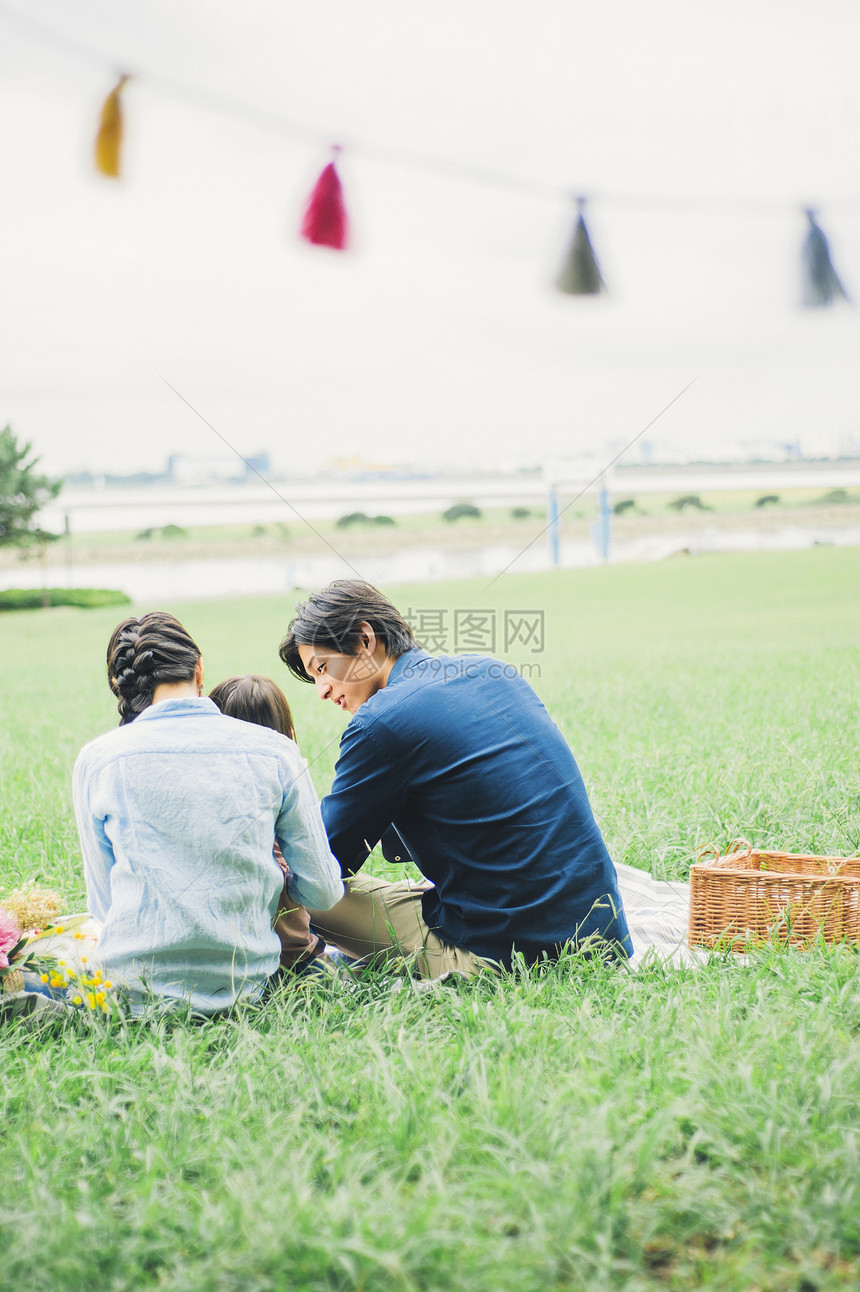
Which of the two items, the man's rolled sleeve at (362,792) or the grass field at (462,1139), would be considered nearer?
the grass field at (462,1139)

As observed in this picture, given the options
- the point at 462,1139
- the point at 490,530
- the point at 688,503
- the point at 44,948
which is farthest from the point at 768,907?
the point at 688,503

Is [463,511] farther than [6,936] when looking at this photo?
Yes

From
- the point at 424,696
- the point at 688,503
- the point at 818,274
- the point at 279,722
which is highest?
the point at 688,503

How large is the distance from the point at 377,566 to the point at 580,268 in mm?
3301

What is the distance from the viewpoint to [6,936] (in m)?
1.89

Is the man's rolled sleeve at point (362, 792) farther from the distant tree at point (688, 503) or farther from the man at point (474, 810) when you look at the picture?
the distant tree at point (688, 503)

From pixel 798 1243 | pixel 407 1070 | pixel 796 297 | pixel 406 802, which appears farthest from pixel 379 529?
pixel 798 1243

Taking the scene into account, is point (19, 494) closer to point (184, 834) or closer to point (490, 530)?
point (490, 530)

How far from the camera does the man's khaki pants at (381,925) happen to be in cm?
216

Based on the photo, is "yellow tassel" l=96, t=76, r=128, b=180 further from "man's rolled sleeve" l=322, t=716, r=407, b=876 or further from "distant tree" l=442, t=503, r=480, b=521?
"distant tree" l=442, t=503, r=480, b=521

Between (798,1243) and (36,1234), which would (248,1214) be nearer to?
(36,1234)

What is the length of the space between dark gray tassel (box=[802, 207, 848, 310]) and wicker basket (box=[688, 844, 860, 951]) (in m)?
1.57

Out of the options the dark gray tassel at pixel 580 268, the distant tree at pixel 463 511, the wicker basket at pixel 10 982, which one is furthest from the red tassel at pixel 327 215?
the distant tree at pixel 463 511

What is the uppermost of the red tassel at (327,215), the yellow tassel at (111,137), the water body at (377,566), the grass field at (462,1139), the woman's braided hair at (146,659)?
the yellow tassel at (111,137)
